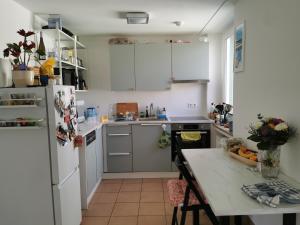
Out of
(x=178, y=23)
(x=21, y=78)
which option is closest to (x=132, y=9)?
(x=178, y=23)

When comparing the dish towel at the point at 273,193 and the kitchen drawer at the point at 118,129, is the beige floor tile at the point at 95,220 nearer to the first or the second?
the kitchen drawer at the point at 118,129

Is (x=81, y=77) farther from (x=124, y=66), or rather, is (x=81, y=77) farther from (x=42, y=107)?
(x=42, y=107)

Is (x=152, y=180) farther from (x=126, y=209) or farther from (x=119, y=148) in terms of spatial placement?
(x=126, y=209)

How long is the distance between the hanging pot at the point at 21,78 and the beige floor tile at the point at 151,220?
182cm

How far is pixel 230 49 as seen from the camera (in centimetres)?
380

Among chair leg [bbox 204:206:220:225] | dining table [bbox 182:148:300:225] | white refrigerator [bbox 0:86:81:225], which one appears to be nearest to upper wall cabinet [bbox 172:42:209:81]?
dining table [bbox 182:148:300:225]

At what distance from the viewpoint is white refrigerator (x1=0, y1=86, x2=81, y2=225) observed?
6.19 ft

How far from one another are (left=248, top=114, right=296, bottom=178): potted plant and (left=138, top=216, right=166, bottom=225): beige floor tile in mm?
1349

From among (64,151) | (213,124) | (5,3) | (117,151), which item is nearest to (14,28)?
(5,3)

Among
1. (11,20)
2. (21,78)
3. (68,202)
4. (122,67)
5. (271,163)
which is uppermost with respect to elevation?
(11,20)

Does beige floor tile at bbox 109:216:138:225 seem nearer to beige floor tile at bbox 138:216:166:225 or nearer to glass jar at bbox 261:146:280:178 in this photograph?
Result: beige floor tile at bbox 138:216:166:225

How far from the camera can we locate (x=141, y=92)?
14.0ft

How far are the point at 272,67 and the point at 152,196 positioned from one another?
219cm

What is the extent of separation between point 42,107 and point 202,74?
9.04ft
